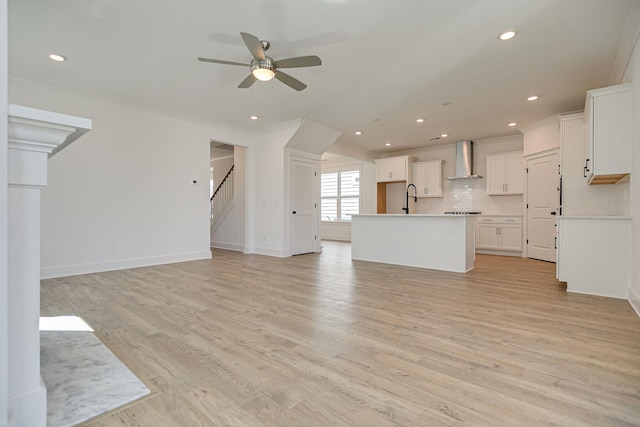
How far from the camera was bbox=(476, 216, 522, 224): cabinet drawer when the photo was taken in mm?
6614

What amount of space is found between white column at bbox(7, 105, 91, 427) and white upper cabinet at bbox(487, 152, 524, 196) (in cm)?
780

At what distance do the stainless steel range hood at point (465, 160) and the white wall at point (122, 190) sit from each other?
5.89 m

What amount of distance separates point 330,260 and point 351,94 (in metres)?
3.01

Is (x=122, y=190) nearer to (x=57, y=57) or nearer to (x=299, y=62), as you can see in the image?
(x=57, y=57)

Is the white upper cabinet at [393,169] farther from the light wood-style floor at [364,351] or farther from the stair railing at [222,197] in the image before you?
the light wood-style floor at [364,351]

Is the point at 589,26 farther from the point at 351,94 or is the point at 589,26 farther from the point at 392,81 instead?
the point at 351,94

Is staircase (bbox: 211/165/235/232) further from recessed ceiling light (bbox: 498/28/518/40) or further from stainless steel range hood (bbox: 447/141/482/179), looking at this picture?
recessed ceiling light (bbox: 498/28/518/40)

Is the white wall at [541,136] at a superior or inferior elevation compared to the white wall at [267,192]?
superior

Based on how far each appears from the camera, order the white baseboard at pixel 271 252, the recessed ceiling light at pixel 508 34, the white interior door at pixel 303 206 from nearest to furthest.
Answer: the recessed ceiling light at pixel 508 34 → the white baseboard at pixel 271 252 → the white interior door at pixel 303 206

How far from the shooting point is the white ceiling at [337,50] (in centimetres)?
267

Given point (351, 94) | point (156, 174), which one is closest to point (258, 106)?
point (351, 94)

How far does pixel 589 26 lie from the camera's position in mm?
2922

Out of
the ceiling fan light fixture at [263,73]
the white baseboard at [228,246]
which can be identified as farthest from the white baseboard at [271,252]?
the ceiling fan light fixture at [263,73]

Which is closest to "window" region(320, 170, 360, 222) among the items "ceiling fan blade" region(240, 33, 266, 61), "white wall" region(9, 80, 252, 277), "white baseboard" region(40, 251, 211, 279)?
"white wall" region(9, 80, 252, 277)
